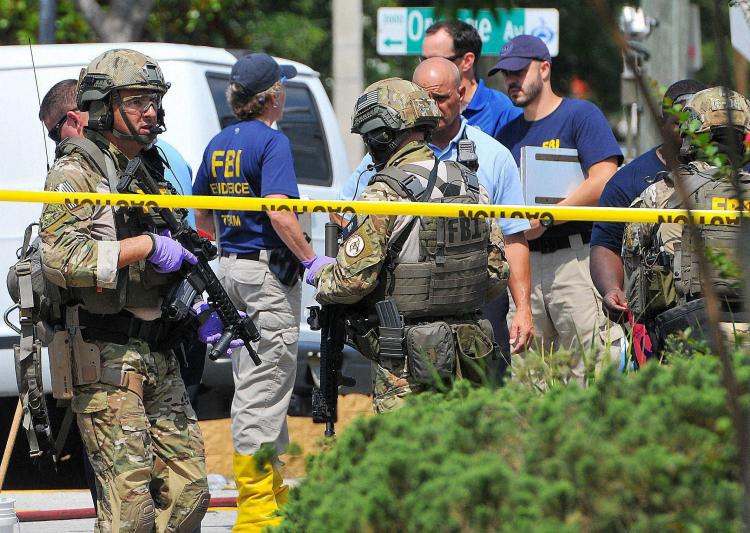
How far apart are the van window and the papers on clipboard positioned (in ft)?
7.36

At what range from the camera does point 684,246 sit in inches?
198

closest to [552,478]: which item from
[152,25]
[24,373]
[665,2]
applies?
[24,373]

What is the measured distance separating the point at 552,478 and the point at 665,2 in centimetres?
816

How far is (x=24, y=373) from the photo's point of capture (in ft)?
15.6

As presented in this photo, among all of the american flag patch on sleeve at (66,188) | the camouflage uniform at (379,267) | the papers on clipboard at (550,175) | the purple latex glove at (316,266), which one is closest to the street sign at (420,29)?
the papers on clipboard at (550,175)

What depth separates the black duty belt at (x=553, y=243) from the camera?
6552 mm

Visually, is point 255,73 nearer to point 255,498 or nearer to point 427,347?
point 255,498

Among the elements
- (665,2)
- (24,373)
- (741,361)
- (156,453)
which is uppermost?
(665,2)

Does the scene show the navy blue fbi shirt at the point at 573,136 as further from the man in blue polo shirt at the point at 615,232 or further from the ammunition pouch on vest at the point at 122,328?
the ammunition pouch on vest at the point at 122,328

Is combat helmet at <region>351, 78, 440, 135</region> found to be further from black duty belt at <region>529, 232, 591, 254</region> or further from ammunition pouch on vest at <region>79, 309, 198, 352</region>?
black duty belt at <region>529, 232, 591, 254</region>

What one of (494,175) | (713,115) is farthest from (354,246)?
(713,115)

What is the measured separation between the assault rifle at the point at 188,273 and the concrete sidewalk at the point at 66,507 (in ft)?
5.43

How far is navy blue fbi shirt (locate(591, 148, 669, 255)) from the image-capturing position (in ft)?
18.6

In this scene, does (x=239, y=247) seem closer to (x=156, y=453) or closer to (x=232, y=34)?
(x=156, y=453)
